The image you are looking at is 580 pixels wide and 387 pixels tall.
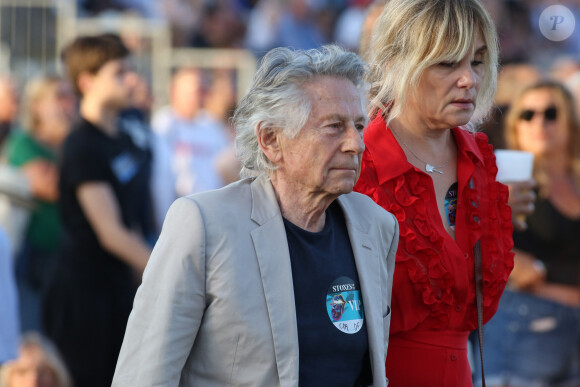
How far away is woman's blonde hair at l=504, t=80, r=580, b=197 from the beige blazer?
137 inches

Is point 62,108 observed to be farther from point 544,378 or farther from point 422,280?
point 422,280

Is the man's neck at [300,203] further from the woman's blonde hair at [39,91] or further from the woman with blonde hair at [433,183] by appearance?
the woman's blonde hair at [39,91]

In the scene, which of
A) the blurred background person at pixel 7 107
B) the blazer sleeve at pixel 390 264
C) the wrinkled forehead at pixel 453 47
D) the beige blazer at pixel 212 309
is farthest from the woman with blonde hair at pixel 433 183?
the blurred background person at pixel 7 107

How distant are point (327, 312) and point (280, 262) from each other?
8.0 inches

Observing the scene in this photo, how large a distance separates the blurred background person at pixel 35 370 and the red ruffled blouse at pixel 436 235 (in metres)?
2.69

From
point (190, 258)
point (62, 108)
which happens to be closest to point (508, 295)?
point (190, 258)

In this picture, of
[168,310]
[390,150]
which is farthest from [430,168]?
[168,310]

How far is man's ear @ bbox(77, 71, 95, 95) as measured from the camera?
19.6 feet

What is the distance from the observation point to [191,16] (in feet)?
41.0

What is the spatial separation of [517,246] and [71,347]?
269cm

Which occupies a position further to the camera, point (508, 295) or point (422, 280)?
point (508, 295)

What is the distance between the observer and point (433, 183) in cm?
339

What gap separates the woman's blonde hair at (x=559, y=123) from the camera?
5887 mm

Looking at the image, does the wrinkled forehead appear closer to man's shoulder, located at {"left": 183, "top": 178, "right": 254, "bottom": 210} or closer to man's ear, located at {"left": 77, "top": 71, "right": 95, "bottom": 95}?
man's shoulder, located at {"left": 183, "top": 178, "right": 254, "bottom": 210}
